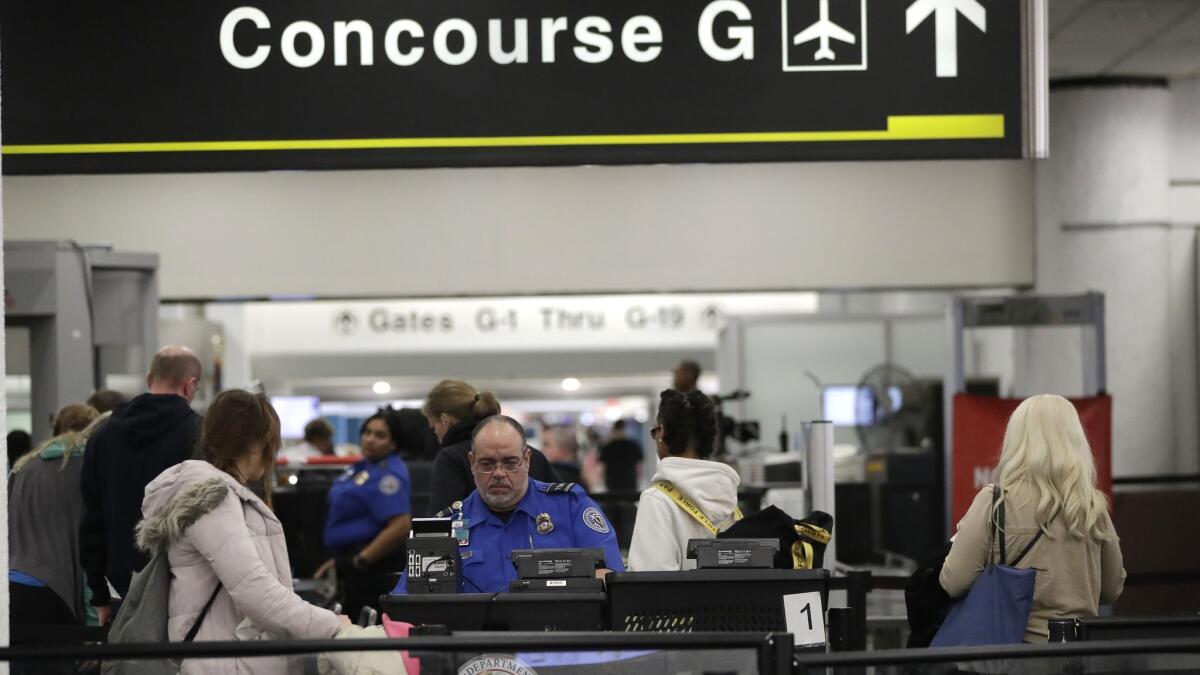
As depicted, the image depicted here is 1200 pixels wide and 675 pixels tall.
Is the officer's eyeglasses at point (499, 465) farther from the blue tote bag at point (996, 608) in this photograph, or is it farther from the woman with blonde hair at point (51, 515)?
the woman with blonde hair at point (51, 515)

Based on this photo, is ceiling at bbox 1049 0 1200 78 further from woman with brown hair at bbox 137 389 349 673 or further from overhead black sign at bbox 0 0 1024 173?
woman with brown hair at bbox 137 389 349 673

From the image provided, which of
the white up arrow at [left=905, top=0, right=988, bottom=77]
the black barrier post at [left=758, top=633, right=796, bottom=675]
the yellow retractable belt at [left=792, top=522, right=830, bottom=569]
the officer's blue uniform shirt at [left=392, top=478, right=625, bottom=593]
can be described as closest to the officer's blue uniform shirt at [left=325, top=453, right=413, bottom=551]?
the officer's blue uniform shirt at [left=392, top=478, right=625, bottom=593]

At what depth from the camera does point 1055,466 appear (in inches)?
155

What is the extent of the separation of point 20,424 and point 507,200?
8641 mm

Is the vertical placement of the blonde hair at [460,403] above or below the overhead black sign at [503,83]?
below

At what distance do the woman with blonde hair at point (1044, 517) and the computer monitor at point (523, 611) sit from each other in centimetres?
111

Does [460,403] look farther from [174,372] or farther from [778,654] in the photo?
[778,654]

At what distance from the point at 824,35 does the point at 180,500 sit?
1.98 metres

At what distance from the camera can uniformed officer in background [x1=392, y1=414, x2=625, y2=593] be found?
406cm

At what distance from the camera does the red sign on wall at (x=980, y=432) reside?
8477 millimetres

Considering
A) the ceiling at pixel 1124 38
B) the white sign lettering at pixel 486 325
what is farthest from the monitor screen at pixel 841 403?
the ceiling at pixel 1124 38

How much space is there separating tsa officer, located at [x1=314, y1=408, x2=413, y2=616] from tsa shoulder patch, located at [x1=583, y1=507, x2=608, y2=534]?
2737 mm

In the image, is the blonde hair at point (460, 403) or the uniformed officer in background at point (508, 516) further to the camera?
the blonde hair at point (460, 403)

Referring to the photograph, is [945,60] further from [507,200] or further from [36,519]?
[507,200]
